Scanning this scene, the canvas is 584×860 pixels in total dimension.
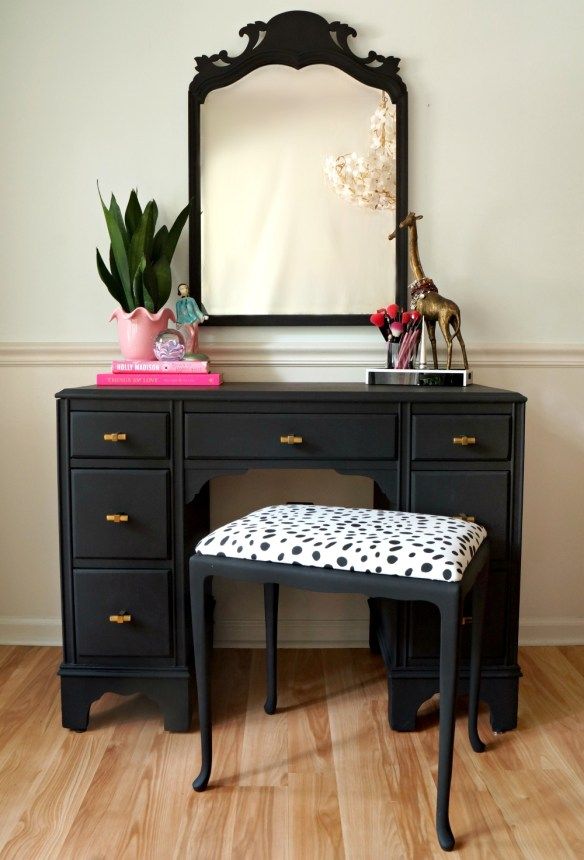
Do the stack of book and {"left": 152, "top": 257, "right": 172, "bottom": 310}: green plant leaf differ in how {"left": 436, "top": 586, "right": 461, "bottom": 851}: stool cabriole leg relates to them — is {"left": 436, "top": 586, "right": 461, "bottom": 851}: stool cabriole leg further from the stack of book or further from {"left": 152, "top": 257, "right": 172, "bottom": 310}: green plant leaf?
{"left": 152, "top": 257, "right": 172, "bottom": 310}: green plant leaf

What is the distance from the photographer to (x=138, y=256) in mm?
2195

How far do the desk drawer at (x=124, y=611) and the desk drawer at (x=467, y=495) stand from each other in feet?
2.17

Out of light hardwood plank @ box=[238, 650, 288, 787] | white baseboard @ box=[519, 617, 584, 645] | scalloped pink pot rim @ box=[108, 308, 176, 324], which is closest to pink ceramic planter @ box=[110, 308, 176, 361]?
scalloped pink pot rim @ box=[108, 308, 176, 324]

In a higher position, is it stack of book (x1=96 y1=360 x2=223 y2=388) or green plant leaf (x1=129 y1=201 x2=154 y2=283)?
green plant leaf (x1=129 y1=201 x2=154 y2=283)

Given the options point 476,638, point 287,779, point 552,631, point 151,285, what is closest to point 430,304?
point 151,285

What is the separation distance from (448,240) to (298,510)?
103 centimetres

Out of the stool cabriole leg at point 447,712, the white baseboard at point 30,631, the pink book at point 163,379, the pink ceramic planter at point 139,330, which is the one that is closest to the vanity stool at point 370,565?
the stool cabriole leg at point 447,712

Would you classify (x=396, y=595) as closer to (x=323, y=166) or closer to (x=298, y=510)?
(x=298, y=510)

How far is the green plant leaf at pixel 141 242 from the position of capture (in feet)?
7.17

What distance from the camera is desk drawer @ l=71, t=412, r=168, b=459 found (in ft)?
6.18

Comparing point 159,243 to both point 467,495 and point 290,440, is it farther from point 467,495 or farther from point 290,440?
point 467,495

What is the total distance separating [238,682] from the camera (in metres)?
2.21

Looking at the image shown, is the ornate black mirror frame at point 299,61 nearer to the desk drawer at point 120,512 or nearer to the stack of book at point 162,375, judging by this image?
the stack of book at point 162,375

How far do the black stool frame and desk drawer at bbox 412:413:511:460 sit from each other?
0.24m
